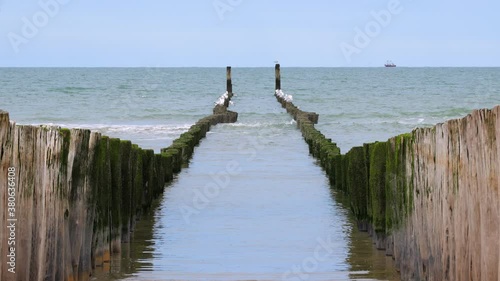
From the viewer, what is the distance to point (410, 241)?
8.71m

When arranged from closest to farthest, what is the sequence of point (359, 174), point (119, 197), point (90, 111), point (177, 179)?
point (119, 197) → point (359, 174) → point (177, 179) → point (90, 111)

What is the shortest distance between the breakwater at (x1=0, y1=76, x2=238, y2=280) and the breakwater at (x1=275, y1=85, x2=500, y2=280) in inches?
111

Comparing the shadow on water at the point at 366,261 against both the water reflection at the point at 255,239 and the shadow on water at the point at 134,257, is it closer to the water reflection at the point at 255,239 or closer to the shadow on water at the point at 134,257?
the water reflection at the point at 255,239

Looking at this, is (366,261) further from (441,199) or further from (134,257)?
(441,199)

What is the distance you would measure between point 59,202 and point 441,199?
289cm

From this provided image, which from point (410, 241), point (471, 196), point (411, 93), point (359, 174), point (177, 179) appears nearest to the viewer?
point (471, 196)

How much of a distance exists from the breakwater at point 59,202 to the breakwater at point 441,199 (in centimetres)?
283

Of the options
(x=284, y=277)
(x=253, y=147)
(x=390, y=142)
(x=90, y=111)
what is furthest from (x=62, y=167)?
(x=90, y=111)

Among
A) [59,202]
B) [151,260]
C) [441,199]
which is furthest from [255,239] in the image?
[441,199]

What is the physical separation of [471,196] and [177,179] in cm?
1175

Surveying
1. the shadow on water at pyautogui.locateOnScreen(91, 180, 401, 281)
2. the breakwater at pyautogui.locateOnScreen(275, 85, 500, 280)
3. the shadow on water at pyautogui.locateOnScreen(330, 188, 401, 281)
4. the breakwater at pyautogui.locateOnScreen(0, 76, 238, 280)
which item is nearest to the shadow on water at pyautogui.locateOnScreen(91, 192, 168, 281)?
the shadow on water at pyautogui.locateOnScreen(91, 180, 401, 281)

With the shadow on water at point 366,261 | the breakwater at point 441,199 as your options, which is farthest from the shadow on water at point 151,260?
the breakwater at point 441,199

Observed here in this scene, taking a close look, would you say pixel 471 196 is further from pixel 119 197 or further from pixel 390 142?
pixel 119 197

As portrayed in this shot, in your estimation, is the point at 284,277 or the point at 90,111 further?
the point at 90,111
